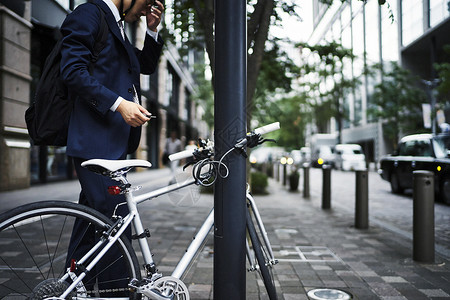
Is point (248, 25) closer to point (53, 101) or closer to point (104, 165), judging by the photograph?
point (53, 101)

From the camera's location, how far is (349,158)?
1014 inches

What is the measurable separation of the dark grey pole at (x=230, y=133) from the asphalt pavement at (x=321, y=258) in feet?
0.92

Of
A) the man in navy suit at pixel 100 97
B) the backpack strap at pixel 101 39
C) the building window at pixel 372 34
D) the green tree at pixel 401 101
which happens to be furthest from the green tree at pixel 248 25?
the building window at pixel 372 34

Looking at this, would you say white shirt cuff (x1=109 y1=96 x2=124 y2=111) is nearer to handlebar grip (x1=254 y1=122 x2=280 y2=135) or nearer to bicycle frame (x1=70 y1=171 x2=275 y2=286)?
bicycle frame (x1=70 y1=171 x2=275 y2=286)

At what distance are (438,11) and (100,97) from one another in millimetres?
25879

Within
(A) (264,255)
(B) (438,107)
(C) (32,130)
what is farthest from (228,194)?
(B) (438,107)

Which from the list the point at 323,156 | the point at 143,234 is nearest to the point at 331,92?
the point at 323,156

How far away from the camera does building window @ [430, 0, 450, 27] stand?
2088cm

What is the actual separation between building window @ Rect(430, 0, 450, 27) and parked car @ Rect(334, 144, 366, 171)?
9.03 m

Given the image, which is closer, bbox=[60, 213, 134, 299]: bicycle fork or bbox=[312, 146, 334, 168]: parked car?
bbox=[60, 213, 134, 299]: bicycle fork

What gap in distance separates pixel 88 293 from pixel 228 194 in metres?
0.82

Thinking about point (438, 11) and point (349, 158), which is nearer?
point (438, 11)

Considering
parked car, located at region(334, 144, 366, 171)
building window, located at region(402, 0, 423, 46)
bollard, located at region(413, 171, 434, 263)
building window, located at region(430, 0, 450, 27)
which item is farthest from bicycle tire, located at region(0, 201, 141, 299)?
building window, located at region(402, 0, 423, 46)

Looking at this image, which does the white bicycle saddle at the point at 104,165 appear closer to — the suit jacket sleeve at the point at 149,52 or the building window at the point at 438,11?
the suit jacket sleeve at the point at 149,52
